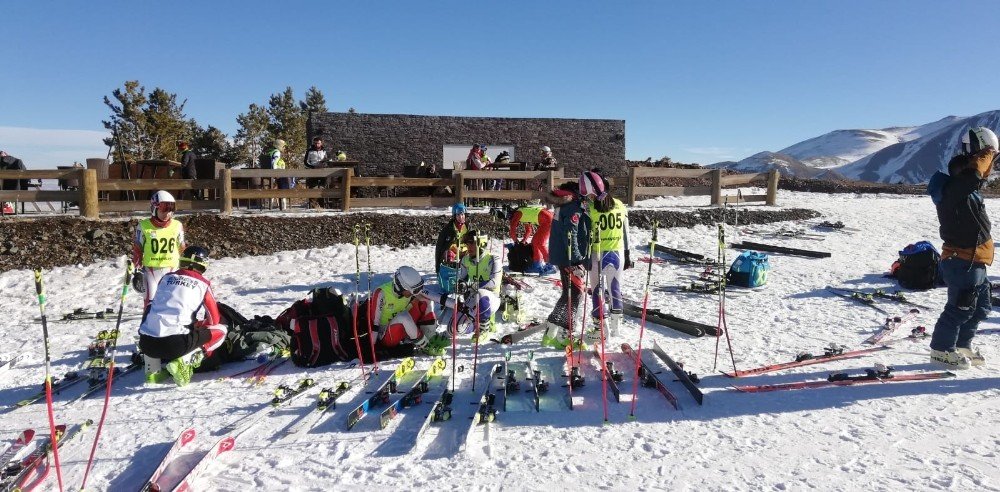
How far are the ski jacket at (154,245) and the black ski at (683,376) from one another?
554 cm

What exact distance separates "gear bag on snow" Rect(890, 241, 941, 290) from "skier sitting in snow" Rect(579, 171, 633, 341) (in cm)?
604

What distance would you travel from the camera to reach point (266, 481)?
12.0 ft

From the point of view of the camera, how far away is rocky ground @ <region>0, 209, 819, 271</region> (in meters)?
10.5

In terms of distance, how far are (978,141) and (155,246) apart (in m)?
8.42

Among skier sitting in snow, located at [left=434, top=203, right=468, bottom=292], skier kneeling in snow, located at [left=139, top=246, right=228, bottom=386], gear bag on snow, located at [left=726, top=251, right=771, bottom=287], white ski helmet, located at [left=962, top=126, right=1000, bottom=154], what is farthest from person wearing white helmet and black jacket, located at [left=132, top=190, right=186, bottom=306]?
gear bag on snow, located at [left=726, top=251, right=771, bottom=287]

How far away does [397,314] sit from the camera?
245 inches

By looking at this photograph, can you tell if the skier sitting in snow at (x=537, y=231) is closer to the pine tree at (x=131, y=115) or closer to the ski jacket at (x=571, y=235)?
the ski jacket at (x=571, y=235)

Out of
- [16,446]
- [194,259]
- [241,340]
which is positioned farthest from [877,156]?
[16,446]

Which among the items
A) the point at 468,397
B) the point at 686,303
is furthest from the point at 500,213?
the point at 468,397

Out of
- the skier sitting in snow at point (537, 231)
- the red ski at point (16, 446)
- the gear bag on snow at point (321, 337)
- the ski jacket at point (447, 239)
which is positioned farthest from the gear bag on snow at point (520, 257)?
the red ski at point (16, 446)

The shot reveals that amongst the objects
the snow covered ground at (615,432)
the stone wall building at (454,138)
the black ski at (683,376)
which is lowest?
the snow covered ground at (615,432)

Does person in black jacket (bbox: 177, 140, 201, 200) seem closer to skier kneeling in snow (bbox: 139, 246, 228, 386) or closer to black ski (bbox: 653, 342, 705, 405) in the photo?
skier kneeling in snow (bbox: 139, 246, 228, 386)

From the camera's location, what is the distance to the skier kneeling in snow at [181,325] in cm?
509

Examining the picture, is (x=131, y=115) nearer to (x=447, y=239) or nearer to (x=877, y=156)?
(x=447, y=239)
